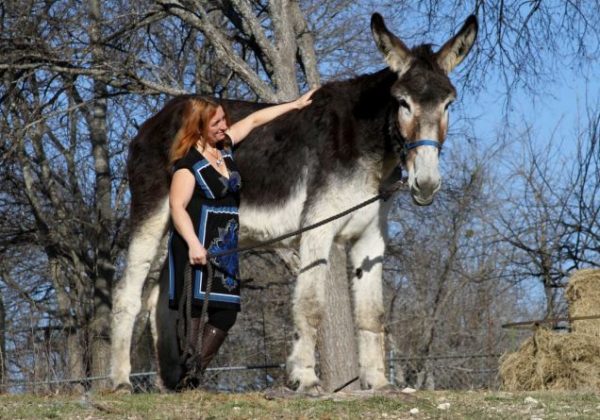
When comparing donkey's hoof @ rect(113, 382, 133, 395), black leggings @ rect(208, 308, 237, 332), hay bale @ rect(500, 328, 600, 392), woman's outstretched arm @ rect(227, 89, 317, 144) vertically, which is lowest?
donkey's hoof @ rect(113, 382, 133, 395)

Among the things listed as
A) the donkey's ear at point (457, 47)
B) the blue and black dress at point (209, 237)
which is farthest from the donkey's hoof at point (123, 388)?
the donkey's ear at point (457, 47)

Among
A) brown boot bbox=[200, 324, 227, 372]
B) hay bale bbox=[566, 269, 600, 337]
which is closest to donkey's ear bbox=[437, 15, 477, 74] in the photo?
brown boot bbox=[200, 324, 227, 372]

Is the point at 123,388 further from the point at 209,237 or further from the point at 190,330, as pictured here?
the point at 209,237

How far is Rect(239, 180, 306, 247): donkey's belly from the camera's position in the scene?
26.4 feet

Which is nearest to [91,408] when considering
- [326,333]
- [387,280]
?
[326,333]

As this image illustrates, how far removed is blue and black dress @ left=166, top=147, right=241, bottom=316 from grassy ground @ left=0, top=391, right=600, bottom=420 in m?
0.94

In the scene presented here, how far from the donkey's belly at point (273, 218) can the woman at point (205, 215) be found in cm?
40

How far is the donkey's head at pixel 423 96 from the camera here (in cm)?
702

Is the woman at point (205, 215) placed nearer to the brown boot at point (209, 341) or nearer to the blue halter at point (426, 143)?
the brown boot at point (209, 341)

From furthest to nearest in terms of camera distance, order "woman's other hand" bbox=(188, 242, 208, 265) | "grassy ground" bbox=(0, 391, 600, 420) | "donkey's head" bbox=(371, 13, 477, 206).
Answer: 1. "woman's other hand" bbox=(188, 242, 208, 265)
2. "donkey's head" bbox=(371, 13, 477, 206)
3. "grassy ground" bbox=(0, 391, 600, 420)

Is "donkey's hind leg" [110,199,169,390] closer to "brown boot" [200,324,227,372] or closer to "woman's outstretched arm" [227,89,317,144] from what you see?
"woman's outstretched arm" [227,89,317,144]

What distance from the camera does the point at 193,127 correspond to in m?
7.73

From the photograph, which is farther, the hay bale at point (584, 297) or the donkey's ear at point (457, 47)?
the hay bale at point (584, 297)

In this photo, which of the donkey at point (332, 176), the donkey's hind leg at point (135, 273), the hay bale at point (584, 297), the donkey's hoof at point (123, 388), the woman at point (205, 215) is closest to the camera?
the donkey at point (332, 176)
